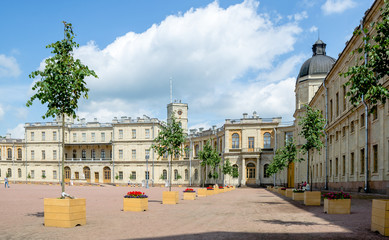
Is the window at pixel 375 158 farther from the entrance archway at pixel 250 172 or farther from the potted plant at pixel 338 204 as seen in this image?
the entrance archway at pixel 250 172

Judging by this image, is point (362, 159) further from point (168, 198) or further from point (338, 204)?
point (168, 198)

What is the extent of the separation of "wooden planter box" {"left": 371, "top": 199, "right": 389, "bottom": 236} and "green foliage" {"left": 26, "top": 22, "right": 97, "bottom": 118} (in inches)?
406

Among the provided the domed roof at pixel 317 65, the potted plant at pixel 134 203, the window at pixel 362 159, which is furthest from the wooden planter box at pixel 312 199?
the domed roof at pixel 317 65

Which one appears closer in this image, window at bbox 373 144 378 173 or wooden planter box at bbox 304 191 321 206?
wooden planter box at bbox 304 191 321 206

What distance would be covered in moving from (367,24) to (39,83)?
848 inches

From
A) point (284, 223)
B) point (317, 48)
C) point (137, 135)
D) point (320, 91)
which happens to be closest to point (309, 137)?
point (284, 223)

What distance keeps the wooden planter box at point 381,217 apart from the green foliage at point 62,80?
406 inches

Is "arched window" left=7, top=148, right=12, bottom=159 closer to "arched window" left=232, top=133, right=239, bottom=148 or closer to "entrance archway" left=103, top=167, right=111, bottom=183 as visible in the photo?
"entrance archway" left=103, top=167, right=111, bottom=183

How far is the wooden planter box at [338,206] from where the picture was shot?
15.1 m

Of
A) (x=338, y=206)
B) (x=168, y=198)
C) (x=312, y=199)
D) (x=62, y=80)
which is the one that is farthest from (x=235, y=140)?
(x=62, y=80)

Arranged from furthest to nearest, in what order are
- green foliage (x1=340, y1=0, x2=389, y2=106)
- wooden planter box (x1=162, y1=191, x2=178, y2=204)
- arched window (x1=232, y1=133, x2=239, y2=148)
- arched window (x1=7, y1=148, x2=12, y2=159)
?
1. arched window (x1=7, y1=148, x2=12, y2=159)
2. arched window (x1=232, y1=133, x2=239, y2=148)
3. wooden planter box (x1=162, y1=191, x2=178, y2=204)
4. green foliage (x1=340, y1=0, x2=389, y2=106)

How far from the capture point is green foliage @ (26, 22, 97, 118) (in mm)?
12758

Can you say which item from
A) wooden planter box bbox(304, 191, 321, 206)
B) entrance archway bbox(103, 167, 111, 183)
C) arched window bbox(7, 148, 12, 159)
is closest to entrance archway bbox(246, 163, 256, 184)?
entrance archway bbox(103, 167, 111, 183)

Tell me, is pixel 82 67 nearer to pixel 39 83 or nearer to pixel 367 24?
pixel 39 83
